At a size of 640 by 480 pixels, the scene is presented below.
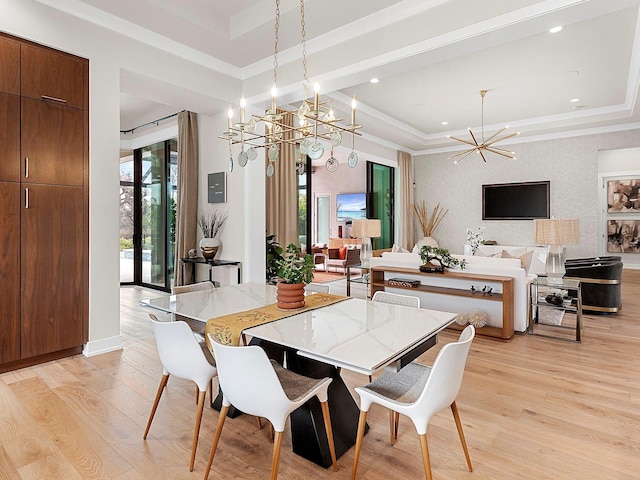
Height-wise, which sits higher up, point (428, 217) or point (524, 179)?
point (524, 179)

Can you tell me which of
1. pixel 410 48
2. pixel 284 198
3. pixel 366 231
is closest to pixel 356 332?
pixel 410 48

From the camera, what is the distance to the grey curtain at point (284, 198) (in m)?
5.76

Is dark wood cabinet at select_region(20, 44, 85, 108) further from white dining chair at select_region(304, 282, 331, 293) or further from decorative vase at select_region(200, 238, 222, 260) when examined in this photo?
white dining chair at select_region(304, 282, 331, 293)

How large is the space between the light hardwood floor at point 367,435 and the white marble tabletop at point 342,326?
683 millimetres

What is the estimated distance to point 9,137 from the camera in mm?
3043

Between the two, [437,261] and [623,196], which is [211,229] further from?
[623,196]

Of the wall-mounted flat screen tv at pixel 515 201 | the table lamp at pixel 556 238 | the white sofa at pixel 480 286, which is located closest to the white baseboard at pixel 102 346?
the white sofa at pixel 480 286

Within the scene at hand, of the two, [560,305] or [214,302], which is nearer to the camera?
[214,302]

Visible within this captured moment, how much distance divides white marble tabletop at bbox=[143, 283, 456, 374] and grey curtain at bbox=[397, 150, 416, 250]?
6.79m

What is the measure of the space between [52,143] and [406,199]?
7505 mm

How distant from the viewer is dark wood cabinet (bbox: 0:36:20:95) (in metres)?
3.02

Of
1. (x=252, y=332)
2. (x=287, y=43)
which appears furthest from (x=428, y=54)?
(x=252, y=332)

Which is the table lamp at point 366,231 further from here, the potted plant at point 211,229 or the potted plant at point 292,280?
the potted plant at point 292,280

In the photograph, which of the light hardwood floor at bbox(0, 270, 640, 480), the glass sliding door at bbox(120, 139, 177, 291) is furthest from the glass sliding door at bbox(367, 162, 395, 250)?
the light hardwood floor at bbox(0, 270, 640, 480)
